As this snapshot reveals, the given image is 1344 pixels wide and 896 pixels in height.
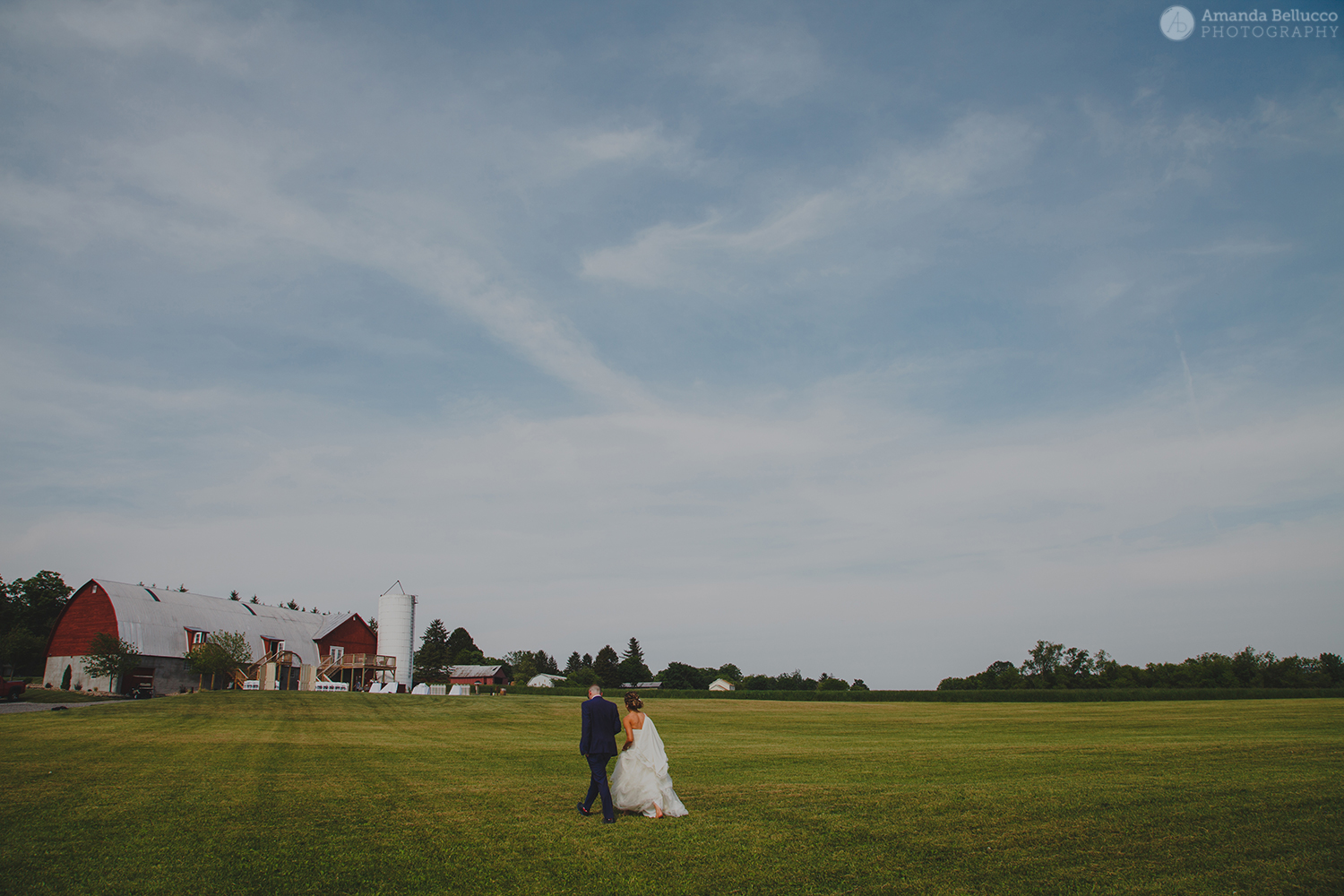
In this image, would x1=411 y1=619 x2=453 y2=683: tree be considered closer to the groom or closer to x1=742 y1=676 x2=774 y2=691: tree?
x1=742 y1=676 x2=774 y2=691: tree

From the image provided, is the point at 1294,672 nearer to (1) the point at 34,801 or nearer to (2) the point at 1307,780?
(2) the point at 1307,780

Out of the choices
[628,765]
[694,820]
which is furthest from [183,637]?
[694,820]

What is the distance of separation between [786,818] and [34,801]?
13016 millimetres

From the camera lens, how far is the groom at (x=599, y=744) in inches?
508

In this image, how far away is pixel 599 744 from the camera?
13.0m

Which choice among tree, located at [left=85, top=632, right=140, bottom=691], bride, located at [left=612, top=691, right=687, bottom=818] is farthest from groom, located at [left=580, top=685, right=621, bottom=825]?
tree, located at [left=85, top=632, right=140, bottom=691]

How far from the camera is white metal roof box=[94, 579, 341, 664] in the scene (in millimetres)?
64688

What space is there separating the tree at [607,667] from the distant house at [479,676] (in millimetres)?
29204

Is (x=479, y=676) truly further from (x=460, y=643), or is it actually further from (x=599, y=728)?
(x=599, y=728)

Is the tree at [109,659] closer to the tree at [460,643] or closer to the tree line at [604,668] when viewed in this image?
the tree line at [604,668]

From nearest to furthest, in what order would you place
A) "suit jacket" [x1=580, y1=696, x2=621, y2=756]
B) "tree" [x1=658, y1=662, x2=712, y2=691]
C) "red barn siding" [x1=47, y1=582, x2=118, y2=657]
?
"suit jacket" [x1=580, y1=696, x2=621, y2=756] → "red barn siding" [x1=47, y1=582, x2=118, y2=657] → "tree" [x1=658, y1=662, x2=712, y2=691]

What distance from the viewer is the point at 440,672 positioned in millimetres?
114688

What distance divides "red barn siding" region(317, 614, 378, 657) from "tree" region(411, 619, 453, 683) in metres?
6.61

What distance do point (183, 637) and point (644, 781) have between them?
Answer: 232ft
